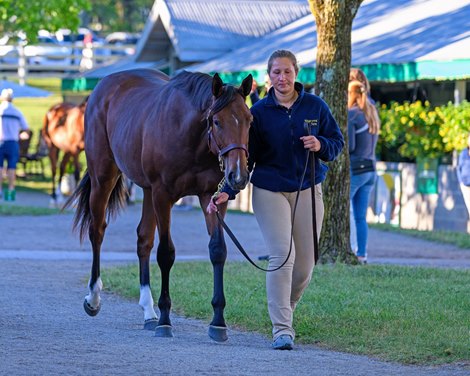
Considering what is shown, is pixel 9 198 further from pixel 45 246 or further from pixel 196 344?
pixel 196 344

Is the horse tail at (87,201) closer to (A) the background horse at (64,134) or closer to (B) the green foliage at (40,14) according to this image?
(A) the background horse at (64,134)

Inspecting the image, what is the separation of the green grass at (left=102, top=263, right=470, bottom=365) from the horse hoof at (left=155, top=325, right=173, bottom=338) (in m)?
0.70

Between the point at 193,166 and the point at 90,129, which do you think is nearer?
the point at 193,166

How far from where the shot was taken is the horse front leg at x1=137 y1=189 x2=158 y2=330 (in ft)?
30.5

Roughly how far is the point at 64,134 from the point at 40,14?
5.15m

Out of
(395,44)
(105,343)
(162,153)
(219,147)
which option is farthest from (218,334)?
(395,44)

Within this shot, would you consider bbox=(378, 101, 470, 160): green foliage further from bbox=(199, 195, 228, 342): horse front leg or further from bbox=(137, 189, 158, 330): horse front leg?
bbox=(199, 195, 228, 342): horse front leg

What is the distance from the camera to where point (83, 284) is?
1196 centimetres

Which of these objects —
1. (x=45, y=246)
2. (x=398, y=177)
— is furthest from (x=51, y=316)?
(x=398, y=177)

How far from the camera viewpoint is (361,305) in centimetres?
971

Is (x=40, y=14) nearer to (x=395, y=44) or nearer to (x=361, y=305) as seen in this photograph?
(x=395, y=44)

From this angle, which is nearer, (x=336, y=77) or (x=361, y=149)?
(x=336, y=77)

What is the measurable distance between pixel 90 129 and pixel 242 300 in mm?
2064

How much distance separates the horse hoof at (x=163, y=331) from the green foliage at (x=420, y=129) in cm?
1024
